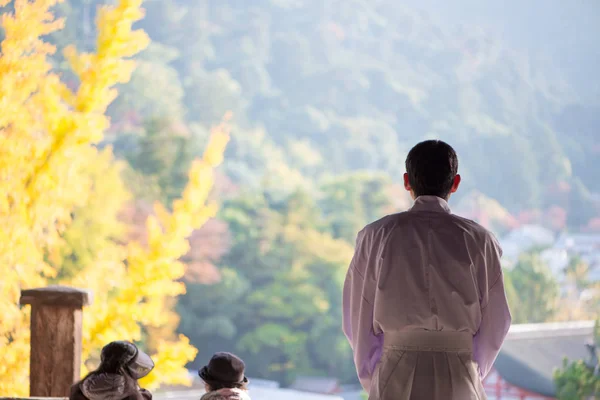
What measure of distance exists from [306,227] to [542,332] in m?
5.82

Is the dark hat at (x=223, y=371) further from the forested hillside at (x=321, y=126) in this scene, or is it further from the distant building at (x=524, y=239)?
the distant building at (x=524, y=239)

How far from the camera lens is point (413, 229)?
3.58ft

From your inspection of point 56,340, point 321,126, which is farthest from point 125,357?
point 321,126

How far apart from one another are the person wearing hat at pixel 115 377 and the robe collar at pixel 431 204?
0.80 m

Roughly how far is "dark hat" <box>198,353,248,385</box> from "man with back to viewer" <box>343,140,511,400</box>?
529mm

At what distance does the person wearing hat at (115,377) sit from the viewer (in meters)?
1.54

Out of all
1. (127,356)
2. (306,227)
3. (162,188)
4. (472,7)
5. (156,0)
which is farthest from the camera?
(472,7)

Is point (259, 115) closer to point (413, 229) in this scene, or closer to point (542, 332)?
point (542, 332)

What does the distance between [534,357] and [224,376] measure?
1280 cm

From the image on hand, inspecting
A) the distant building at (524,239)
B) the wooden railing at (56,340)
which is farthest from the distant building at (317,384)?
the wooden railing at (56,340)

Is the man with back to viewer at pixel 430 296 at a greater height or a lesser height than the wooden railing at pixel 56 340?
greater

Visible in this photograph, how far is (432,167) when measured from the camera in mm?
1104

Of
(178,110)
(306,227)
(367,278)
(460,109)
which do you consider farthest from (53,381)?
(460,109)

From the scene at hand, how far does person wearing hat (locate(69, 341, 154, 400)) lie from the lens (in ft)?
5.05
